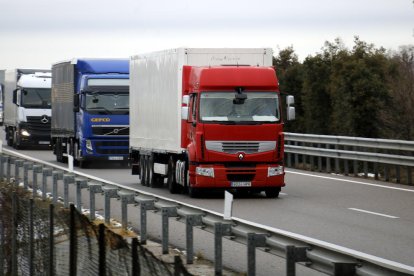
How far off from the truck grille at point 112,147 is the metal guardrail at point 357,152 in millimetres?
5187

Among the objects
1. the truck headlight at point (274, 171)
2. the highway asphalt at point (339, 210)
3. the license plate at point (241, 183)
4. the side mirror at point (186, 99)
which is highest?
the side mirror at point (186, 99)

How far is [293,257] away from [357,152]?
23214 millimetres

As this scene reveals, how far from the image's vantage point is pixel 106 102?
38.6 metres

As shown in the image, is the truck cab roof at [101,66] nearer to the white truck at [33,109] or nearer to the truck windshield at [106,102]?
the truck windshield at [106,102]

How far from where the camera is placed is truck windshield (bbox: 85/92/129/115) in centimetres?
3844

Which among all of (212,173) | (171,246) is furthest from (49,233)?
(212,173)

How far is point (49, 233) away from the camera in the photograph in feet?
39.8

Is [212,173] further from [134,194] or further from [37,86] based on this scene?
[37,86]

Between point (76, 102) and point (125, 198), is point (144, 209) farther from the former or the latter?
point (76, 102)

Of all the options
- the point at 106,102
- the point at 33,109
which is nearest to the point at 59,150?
the point at 106,102

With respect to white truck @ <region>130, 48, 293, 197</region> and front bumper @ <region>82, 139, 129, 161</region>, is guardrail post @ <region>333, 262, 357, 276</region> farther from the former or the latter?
front bumper @ <region>82, 139, 129, 161</region>

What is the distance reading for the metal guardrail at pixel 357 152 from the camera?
96.8 ft

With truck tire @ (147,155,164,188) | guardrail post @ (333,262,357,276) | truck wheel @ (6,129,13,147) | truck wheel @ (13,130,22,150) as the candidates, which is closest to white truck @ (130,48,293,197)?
truck tire @ (147,155,164,188)

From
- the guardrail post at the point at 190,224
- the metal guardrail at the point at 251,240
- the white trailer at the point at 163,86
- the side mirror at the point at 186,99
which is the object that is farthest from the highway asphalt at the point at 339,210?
the guardrail post at the point at 190,224
